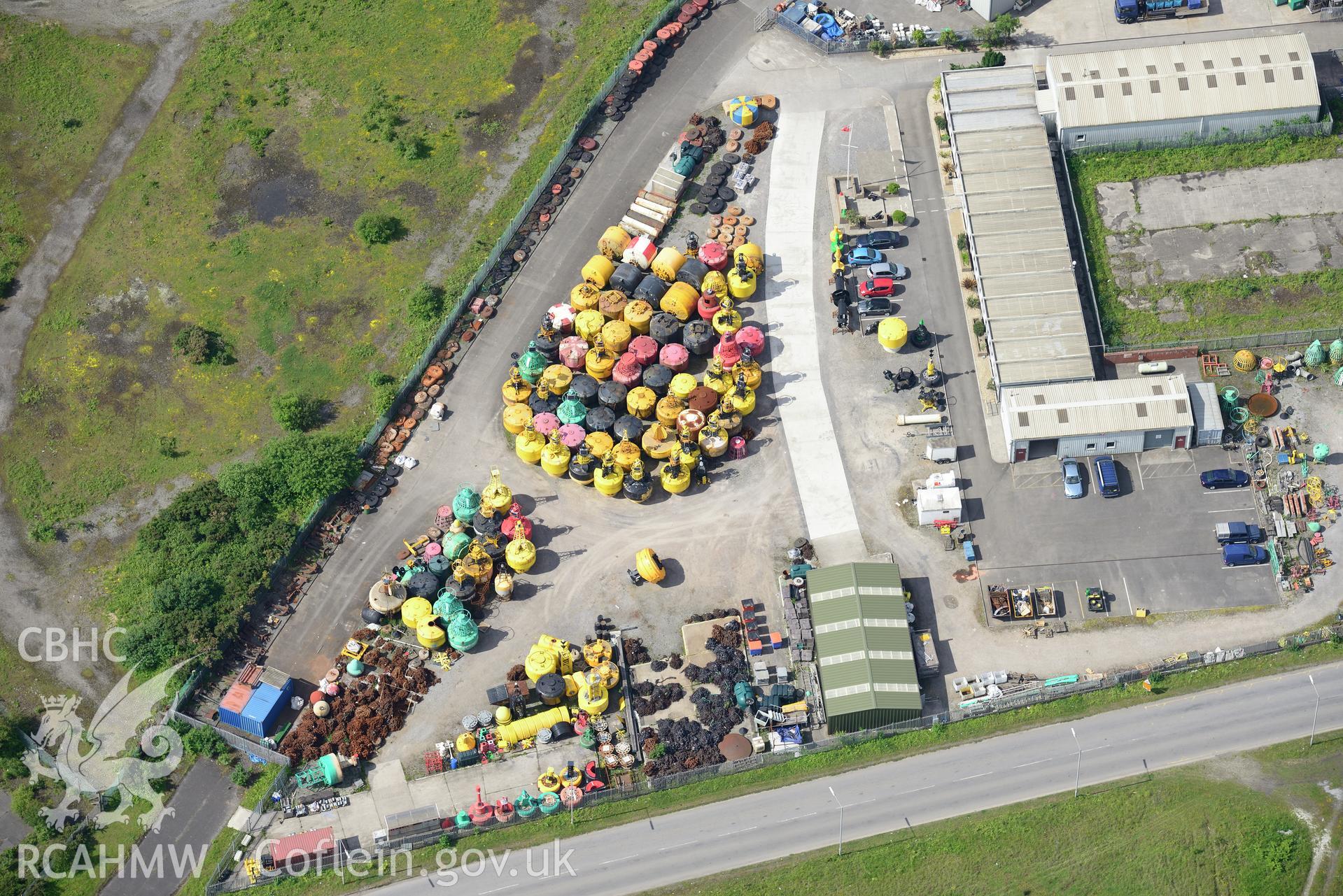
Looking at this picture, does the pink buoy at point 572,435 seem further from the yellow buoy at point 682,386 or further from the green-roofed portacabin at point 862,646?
the green-roofed portacabin at point 862,646

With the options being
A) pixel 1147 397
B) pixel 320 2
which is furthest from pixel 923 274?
pixel 320 2

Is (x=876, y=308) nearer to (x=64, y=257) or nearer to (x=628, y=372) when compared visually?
(x=628, y=372)

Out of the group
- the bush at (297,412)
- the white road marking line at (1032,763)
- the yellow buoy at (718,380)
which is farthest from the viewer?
the bush at (297,412)

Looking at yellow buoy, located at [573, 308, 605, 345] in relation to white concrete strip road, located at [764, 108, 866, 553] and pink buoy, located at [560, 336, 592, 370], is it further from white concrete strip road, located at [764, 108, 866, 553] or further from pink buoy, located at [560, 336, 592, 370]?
white concrete strip road, located at [764, 108, 866, 553]

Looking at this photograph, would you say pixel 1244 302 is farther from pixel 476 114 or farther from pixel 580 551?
pixel 476 114

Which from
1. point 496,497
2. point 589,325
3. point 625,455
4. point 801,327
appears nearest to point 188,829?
point 496,497

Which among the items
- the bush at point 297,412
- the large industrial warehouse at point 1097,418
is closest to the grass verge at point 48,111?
the bush at point 297,412
